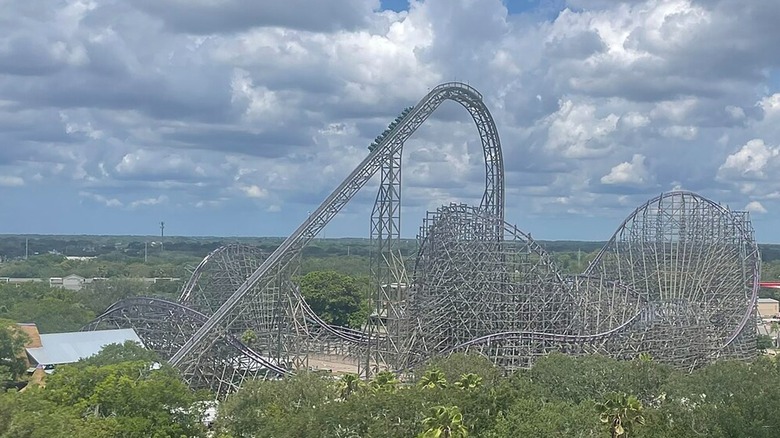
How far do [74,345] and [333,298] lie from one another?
34424mm

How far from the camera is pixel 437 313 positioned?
1662 inches

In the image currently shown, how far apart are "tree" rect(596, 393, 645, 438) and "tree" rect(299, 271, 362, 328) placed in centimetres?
5267

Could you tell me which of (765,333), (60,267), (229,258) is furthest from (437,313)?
(60,267)

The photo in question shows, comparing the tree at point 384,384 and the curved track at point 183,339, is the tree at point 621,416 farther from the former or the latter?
the curved track at point 183,339

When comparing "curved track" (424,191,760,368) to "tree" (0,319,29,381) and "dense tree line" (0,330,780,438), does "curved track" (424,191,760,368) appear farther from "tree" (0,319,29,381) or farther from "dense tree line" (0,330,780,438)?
"tree" (0,319,29,381)

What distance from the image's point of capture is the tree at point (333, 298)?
77125mm

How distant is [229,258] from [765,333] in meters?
48.0

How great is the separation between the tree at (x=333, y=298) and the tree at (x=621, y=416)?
5267cm

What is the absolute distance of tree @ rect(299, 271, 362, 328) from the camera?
7712 cm

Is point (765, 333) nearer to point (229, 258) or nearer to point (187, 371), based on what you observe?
point (229, 258)

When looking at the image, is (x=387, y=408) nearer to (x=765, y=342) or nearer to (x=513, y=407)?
(x=513, y=407)

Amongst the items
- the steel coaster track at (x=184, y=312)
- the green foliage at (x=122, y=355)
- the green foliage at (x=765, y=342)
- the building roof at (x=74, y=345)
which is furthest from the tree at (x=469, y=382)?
the green foliage at (x=765, y=342)

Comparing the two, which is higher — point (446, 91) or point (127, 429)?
point (446, 91)

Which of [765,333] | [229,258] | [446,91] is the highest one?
[446,91]
